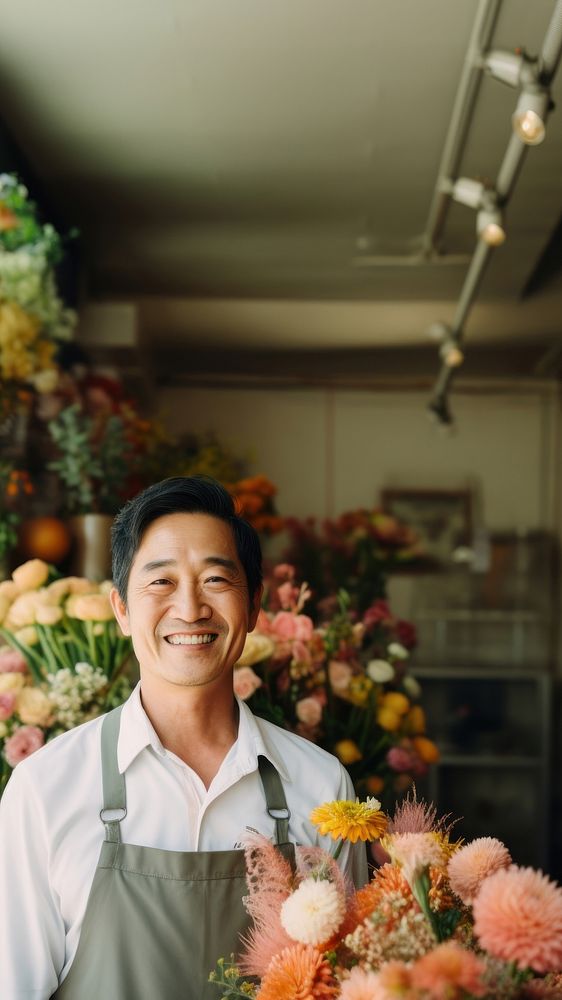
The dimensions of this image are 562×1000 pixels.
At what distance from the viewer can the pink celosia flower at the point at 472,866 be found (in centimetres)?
100

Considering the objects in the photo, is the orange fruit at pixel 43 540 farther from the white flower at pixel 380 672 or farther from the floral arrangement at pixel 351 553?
the floral arrangement at pixel 351 553

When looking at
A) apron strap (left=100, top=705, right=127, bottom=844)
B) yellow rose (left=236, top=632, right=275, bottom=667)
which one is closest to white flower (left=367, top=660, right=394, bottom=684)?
yellow rose (left=236, top=632, right=275, bottom=667)

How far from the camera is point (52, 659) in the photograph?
214cm

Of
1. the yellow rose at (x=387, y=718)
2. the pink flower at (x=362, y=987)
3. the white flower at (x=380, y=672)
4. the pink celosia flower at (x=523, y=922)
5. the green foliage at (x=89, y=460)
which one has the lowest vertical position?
the pink flower at (x=362, y=987)

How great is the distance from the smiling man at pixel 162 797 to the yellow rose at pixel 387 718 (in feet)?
2.98

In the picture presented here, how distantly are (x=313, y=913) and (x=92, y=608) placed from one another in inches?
46.2

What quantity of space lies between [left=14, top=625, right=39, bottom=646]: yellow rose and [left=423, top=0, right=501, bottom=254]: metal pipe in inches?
66.6

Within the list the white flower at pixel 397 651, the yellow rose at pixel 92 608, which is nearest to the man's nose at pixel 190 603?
the yellow rose at pixel 92 608

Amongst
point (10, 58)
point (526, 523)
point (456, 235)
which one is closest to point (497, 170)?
point (456, 235)

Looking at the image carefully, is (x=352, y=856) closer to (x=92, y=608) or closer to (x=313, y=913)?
(x=313, y=913)

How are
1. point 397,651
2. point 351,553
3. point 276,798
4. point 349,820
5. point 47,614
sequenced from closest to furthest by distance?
point 349,820, point 276,798, point 47,614, point 397,651, point 351,553

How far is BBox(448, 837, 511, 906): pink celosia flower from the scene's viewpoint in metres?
1.00

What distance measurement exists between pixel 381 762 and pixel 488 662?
10.2 ft

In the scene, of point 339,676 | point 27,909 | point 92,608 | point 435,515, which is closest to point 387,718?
point 339,676
